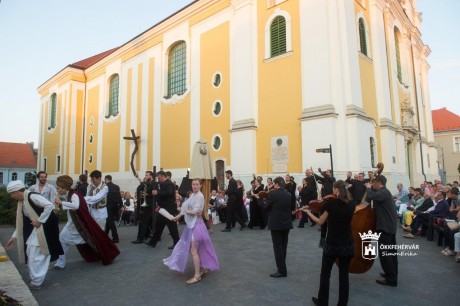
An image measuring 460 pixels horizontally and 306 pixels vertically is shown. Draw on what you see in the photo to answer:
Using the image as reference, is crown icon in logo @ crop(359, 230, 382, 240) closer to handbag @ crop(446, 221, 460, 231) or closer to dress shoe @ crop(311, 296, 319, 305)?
dress shoe @ crop(311, 296, 319, 305)

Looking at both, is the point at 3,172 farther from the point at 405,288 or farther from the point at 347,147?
the point at 405,288

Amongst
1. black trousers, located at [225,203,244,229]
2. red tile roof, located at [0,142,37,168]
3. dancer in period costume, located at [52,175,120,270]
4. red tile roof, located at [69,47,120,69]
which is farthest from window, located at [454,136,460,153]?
red tile roof, located at [0,142,37,168]

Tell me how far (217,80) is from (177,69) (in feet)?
16.0

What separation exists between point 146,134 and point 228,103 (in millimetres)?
8598

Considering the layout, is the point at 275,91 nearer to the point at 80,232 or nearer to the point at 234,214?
the point at 234,214

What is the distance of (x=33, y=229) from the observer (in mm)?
5570

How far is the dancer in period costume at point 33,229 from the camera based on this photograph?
17.7 ft

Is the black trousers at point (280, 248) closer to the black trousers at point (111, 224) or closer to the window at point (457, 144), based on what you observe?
the black trousers at point (111, 224)

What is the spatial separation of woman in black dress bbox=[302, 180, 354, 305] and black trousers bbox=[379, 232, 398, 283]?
4.27 feet

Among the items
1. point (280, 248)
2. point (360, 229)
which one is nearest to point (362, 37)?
point (360, 229)

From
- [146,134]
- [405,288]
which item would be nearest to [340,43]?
[405,288]

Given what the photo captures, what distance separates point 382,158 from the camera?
684 inches

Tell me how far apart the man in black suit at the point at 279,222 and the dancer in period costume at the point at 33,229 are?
12.1ft

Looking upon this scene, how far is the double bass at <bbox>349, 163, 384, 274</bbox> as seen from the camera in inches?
207
